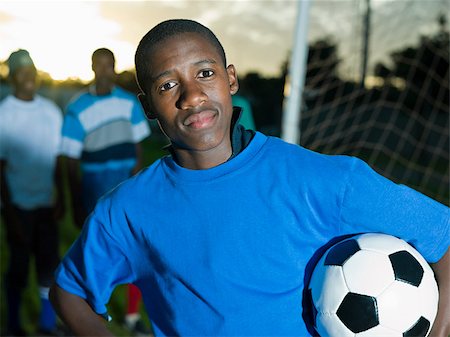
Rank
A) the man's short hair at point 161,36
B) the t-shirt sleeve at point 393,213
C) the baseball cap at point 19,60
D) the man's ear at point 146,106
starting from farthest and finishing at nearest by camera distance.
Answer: the baseball cap at point 19,60 → the man's ear at point 146,106 → the man's short hair at point 161,36 → the t-shirt sleeve at point 393,213

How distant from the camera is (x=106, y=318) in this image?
1791 millimetres

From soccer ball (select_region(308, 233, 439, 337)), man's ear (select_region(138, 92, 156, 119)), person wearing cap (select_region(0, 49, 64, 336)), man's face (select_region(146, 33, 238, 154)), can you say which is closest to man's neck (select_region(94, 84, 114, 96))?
person wearing cap (select_region(0, 49, 64, 336))

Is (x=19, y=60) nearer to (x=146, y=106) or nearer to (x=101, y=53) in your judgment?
(x=101, y=53)

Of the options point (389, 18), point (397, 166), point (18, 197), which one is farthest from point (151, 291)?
point (397, 166)

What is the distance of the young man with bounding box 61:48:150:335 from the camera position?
3.73 metres

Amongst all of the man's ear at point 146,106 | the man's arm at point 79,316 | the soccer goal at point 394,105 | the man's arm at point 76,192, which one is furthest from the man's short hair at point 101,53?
the soccer goal at point 394,105

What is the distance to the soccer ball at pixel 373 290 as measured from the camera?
5.09 ft

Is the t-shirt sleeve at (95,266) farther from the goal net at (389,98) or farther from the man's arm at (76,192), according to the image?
the goal net at (389,98)

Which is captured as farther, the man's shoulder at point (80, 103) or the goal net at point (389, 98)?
the goal net at point (389, 98)

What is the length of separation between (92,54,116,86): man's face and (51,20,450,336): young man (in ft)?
6.99

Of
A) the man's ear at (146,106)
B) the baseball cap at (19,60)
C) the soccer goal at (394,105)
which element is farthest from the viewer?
the soccer goal at (394,105)

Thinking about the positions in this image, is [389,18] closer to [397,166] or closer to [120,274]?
[120,274]

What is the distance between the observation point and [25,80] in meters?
3.68

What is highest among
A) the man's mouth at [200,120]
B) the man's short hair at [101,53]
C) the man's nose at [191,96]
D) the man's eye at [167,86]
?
the man's short hair at [101,53]
